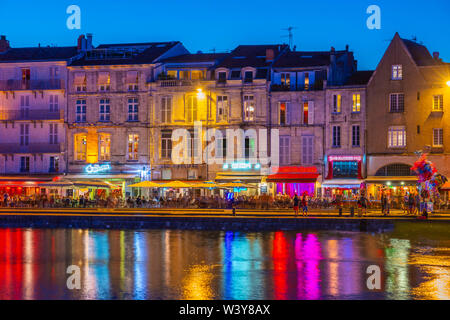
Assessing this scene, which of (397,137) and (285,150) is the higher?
(397,137)

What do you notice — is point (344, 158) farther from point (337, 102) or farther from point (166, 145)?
point (166, 145)

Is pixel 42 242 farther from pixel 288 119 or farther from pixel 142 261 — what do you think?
pixel 288 119

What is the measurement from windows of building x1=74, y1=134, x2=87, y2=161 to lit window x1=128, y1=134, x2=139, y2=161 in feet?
13.7

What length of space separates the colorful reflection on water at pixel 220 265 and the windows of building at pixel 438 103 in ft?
63.8

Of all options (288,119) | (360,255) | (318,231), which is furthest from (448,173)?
(360,255)

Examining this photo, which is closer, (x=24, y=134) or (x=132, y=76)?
(x=132, y=76)

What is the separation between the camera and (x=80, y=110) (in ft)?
202

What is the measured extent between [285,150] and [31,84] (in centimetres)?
2376

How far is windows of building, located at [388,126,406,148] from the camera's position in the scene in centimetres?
5447

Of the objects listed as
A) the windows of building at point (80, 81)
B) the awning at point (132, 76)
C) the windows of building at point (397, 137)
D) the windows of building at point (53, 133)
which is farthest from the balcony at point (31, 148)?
the windows of building at point (397, 137)

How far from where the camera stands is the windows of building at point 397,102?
54.8 meters

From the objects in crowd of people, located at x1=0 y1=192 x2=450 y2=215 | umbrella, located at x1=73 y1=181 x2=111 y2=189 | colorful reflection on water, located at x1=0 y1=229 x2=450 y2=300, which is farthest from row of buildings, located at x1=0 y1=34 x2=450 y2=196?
colorful reflection on water, located at x1=0 y1=229 x2=450 y2=300

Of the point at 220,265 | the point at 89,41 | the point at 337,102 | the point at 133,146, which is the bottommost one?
the point at 220,265

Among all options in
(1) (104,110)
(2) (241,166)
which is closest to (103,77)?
(1) (104,110)
